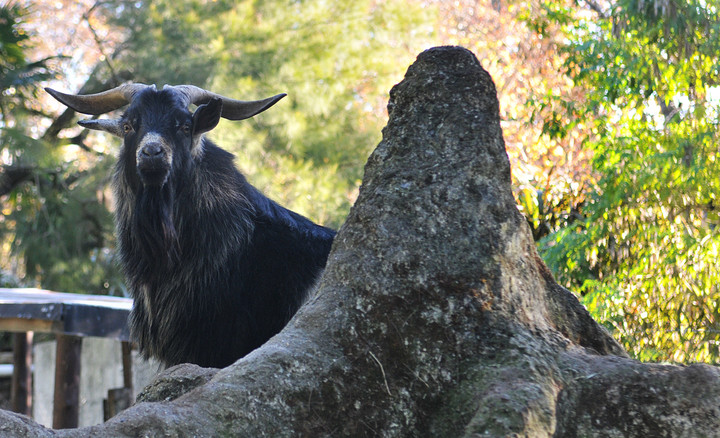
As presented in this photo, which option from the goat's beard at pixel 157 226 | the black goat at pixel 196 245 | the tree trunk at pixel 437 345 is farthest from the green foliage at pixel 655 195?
the tree trunk at pixel 437 345

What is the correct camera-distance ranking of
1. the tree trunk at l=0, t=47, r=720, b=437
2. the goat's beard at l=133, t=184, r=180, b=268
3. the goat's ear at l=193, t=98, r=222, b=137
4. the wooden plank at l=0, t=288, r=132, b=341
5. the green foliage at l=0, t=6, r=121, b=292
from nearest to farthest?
1. the tree trunk at l=0, t=47, r=720, b=437
2. the goat's beard at l=133, t=184, r=180, b=268
3. the goat's ear at l=193, t=98, r=222, b=137
4. the wooden plank at l=0, t=288, r=132, b=341
5. the green foliage at l=0, t=6, r=121, b=292

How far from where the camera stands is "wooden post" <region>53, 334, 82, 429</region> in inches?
360

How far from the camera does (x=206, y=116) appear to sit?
5.56 m

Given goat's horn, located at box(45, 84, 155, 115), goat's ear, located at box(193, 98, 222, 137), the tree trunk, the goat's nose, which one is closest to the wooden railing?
goat's horn, located at box(45, 84, 155, 115)

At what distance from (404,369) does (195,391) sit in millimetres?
653

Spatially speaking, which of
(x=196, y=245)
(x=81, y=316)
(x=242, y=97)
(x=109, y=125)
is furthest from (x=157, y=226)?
(x=242, y=97)

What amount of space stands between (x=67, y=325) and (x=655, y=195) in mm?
5134

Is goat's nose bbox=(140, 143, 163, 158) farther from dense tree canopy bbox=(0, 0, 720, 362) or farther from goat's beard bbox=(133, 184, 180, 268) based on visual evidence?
dense tree canopy bbox=(0, 0, 720, 362)

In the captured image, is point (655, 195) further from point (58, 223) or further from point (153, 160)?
point (58, 223)

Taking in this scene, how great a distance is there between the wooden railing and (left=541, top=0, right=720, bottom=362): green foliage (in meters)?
3.95

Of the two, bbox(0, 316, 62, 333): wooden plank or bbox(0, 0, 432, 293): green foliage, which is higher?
bbox(0, 0, 432, 293): green foliage

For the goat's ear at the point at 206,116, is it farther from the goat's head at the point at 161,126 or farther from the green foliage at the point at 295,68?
the green foliage at the point at 295,68

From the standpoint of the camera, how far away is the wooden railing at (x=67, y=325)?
7.52 meters

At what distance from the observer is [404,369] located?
2.65m
